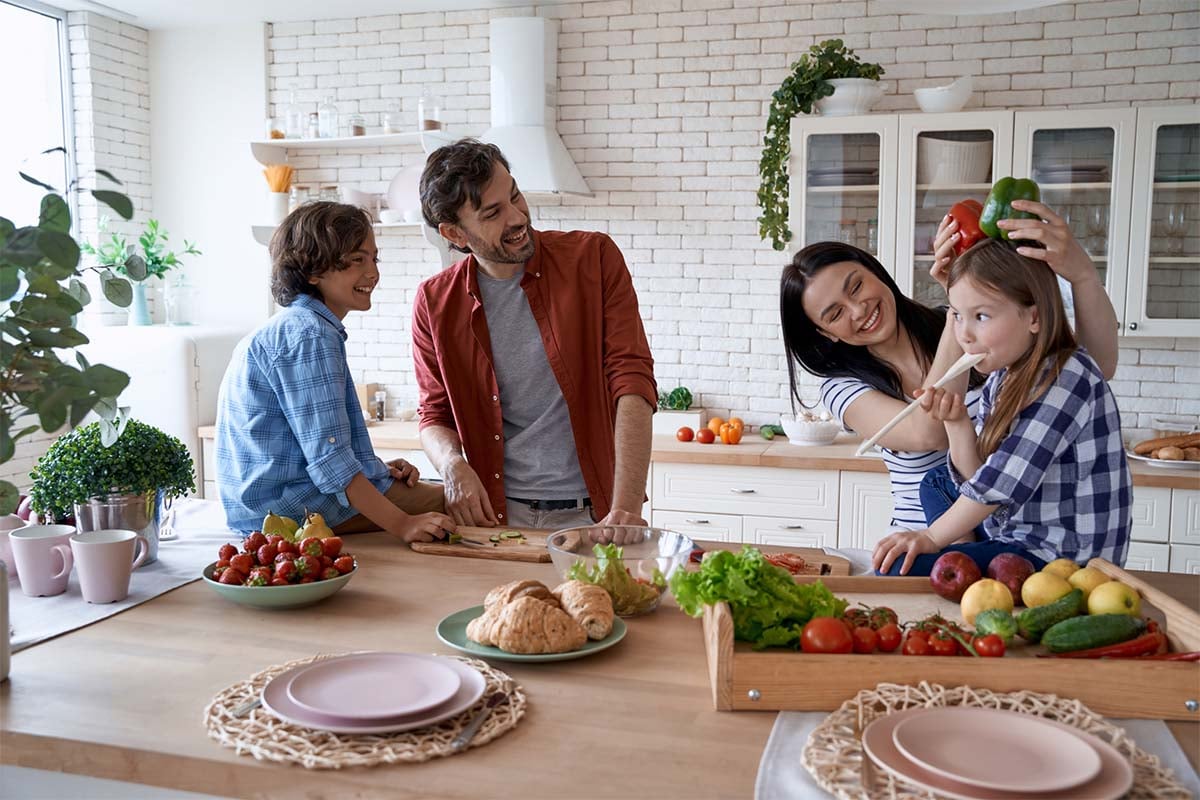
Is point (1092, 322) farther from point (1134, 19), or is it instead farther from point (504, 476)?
point (1134, 19)

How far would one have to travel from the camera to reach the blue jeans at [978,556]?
1.92m

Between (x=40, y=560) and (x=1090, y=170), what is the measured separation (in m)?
3.97

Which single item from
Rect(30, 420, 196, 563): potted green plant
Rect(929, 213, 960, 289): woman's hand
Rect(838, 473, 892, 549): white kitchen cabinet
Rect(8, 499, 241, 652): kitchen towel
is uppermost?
Rect(929, 213, 960, 289): woman's hand

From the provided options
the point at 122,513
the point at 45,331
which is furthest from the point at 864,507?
the point at 45,331

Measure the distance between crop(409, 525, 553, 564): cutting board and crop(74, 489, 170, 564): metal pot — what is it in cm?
53

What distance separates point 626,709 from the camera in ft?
4.52

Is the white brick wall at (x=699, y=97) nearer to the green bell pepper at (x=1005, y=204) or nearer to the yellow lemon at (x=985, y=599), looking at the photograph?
the green bell pepper at (x=1005, y=204)

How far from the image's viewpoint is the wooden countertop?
3.92 meters

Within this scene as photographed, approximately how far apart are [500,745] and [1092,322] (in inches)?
62.2

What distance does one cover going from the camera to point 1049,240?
2020mm

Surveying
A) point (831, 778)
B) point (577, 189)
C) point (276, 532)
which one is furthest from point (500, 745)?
point (577, 189)

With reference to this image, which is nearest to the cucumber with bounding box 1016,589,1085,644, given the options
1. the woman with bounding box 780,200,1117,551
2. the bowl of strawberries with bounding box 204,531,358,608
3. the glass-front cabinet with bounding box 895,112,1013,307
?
the woman with bounding box 780,200,1117,551

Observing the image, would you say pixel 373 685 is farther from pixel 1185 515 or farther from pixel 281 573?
pixel 1185 515

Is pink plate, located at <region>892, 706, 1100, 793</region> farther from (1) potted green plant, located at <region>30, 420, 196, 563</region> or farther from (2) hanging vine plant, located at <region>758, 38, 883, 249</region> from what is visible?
(2) hanging vine plant, located at <region>758, 38, 883, 249</region>
